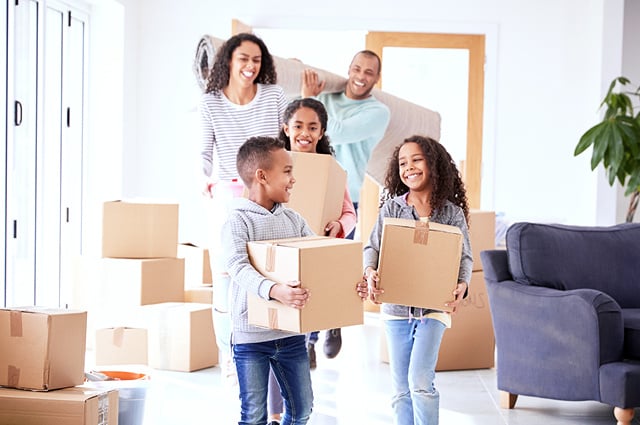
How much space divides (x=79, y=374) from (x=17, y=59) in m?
2.54

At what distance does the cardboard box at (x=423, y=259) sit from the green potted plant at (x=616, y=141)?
11.2ft

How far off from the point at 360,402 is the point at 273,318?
4.96 ft

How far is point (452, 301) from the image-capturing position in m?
2.61

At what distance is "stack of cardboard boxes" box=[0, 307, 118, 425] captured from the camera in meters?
2.47

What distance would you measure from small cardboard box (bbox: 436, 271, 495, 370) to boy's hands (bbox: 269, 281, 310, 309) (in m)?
2.17

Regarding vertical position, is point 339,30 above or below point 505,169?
above

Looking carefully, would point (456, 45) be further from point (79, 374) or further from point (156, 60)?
point (79, 374)

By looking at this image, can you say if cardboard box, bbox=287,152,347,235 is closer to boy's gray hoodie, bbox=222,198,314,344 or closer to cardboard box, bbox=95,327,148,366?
boy's gray hoodie, bbox=222,198,314,344

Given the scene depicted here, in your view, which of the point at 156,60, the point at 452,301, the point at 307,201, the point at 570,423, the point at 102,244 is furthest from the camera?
the point at 156,60

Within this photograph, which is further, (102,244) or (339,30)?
(339,30)

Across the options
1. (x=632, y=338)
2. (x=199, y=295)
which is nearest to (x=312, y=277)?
(x=632, y=338)

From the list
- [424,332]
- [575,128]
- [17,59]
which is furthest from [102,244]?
[575,128]

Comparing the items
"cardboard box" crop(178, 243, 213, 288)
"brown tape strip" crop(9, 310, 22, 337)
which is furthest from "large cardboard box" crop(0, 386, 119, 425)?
"cardboard box" crop(178, 243, 213, 288)

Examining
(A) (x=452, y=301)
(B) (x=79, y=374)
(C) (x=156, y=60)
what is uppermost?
(C) (x=156, y=60)
